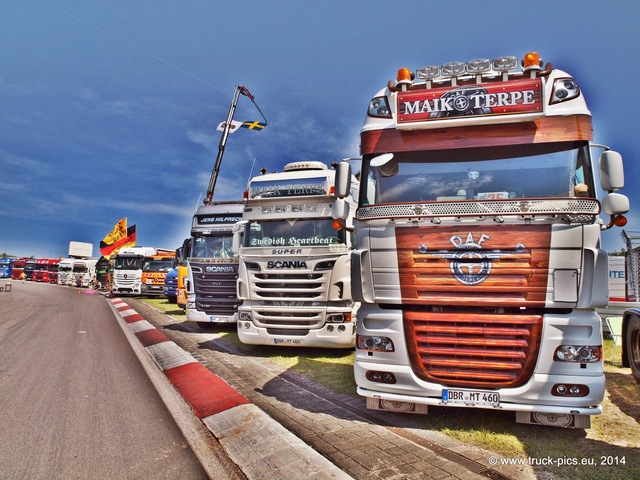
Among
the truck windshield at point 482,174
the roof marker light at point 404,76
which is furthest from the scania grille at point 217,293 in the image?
the roof marker light at point 404,76

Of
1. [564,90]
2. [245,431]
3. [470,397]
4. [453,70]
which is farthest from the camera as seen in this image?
[453,70]

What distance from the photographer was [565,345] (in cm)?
398

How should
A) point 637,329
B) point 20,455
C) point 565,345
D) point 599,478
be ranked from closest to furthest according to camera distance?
point 599,478
point 20,455
point 565,345
point 637,329

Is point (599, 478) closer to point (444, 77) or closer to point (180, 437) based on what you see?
point (180, 437)

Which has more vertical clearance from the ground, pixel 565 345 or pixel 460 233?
pixel 460 233

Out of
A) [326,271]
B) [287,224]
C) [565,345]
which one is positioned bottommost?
[565,345]

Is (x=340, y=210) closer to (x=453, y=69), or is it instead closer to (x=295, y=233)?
(x=453, y=69)

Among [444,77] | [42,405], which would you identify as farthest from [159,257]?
[444,77]

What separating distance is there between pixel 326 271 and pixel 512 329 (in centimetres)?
418

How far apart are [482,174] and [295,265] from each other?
4243 mm

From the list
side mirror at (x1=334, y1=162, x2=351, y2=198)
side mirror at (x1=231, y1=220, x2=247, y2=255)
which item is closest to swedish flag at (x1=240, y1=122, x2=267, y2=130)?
side mirror at (x1=231, y1=220, x2=247, y2=255)

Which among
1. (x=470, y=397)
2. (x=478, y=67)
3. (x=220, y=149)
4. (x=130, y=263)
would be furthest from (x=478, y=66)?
(x=130, y=263)

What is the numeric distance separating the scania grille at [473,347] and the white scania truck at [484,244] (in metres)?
0.01

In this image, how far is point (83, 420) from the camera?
4652mm
